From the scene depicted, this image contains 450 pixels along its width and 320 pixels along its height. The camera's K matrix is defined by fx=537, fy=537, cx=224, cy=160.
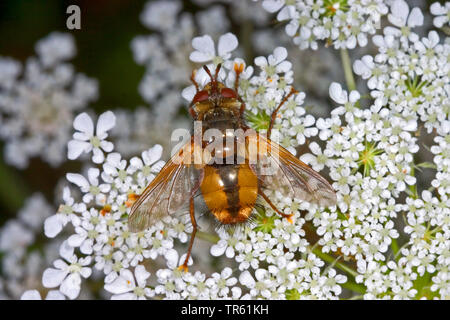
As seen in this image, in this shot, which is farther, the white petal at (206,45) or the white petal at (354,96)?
the white petal at (206,45)

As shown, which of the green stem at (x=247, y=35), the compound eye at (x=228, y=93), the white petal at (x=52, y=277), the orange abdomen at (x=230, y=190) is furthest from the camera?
the green stem at (x=247, y=35)

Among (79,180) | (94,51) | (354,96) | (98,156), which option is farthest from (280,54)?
(94,51)

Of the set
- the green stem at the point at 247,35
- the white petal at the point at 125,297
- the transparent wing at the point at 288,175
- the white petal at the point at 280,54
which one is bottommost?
the white petal at the point at 125,297

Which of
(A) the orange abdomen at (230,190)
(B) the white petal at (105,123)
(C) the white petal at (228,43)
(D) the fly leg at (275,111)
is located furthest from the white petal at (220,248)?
(C) the white petal at (228,43)

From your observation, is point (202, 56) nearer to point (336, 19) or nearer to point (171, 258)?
point (336, 19)

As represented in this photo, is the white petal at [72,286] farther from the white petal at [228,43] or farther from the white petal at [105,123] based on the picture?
the white petal at [228,43]

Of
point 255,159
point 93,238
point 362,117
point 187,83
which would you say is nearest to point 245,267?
point 255,159

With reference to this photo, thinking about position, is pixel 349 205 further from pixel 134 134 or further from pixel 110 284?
pixel 134 134
